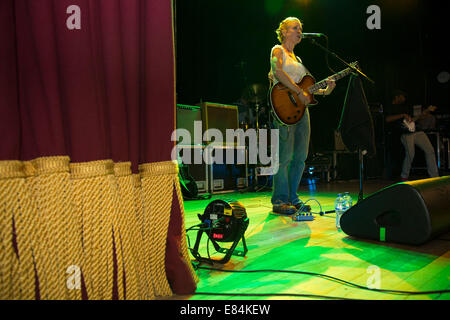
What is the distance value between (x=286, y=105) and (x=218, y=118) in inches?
95.7

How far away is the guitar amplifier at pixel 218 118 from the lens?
4.56 m

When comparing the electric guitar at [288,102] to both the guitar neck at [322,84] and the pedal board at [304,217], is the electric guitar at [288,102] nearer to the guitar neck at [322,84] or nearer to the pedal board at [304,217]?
the guitar neck at [322,84]

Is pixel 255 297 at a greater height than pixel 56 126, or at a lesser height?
lesser

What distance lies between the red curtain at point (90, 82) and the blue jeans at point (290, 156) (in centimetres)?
170

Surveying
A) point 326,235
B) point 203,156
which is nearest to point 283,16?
point 203,156

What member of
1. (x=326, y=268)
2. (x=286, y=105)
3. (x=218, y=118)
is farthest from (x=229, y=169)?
(x=326, y=268)

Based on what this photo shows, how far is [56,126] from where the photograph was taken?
2.40ft

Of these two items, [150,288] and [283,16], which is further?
[283,16]

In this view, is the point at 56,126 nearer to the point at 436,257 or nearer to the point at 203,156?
the point at 436,257

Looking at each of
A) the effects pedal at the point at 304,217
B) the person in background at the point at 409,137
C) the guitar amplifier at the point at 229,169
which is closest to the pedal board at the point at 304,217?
the effects pedal at the point at 304,217

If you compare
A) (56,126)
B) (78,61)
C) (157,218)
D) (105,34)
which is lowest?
(157,218)

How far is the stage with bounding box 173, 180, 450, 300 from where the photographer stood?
979 millimetres

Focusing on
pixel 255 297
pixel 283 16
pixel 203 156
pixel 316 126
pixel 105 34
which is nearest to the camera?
pixel 105 34
